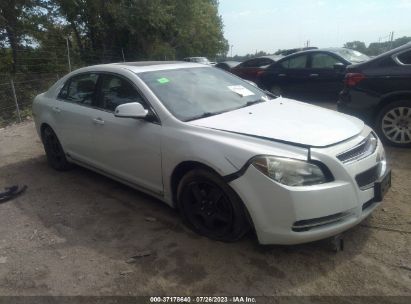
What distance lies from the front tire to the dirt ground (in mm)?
121

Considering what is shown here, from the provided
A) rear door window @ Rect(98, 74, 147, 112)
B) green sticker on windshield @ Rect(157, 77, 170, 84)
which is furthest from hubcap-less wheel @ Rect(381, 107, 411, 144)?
rear door window @ Rect(98, 74, 147, 112)

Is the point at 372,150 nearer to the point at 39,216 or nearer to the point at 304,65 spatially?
the point at 39,216

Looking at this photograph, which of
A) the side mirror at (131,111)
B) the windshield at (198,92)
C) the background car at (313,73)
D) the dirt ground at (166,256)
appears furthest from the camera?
the background car at (313,73)

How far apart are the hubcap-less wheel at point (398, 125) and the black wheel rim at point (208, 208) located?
11.8ft

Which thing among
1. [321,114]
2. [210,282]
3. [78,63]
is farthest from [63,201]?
[78,63]

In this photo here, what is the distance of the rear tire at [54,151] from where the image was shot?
566cm

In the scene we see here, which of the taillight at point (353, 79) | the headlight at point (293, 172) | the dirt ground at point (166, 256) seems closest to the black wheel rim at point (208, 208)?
the dirt ground at point (166, 256)

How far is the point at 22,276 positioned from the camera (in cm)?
328

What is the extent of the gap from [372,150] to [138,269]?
87.4 inches

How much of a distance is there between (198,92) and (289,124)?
1.09 m

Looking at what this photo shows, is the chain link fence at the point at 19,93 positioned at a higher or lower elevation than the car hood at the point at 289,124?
lower

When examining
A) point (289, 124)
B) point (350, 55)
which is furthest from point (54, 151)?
point (350, 55)

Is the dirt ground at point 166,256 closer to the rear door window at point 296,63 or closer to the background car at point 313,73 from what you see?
the background car at point 313,73

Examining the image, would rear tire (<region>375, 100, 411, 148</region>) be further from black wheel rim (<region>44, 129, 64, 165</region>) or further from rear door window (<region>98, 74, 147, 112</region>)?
black wheel rim (<region>44, 129, 64, 165</region>)
